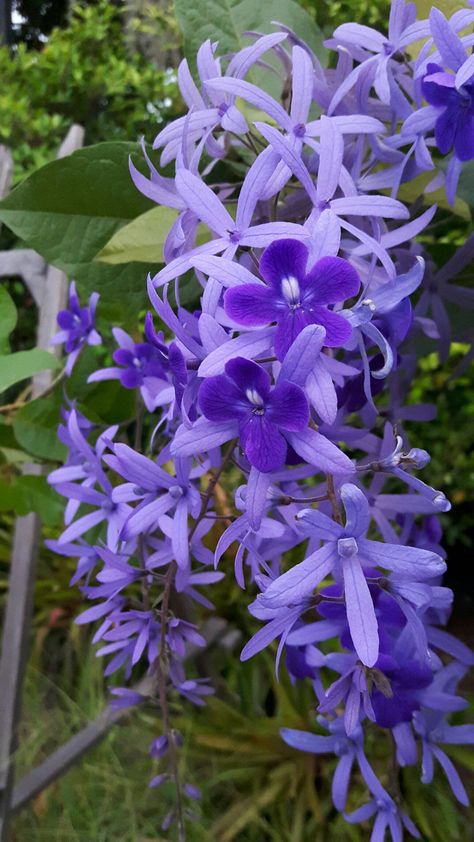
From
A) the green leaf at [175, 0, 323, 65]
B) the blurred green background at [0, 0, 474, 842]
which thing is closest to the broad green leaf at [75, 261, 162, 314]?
the green leaf at [175, 0, 323, 65]

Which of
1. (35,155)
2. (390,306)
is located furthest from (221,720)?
(390,306)

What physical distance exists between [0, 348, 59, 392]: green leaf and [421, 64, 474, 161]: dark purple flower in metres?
0.22

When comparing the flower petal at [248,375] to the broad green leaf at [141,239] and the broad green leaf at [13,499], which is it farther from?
the broad green leaf at [13,499]

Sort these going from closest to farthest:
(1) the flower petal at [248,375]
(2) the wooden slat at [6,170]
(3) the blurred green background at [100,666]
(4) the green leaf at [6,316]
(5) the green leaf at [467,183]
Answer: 1. (1) the flower petal at [248,375]
2. (5) the green leaf at [467,183]
3. (4) the green leaf at [6,316]
4. (2) the wooden slat at [6,170]
5. (3) the blurred green background at [100,666]

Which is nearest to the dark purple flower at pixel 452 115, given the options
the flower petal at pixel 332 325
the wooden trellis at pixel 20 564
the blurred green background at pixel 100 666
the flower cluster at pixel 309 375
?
the flower cluster at pixel 309 375

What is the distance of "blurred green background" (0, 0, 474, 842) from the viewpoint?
1.32 meters

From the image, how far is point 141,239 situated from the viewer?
35 cm

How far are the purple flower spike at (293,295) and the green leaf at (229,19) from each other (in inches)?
8.2

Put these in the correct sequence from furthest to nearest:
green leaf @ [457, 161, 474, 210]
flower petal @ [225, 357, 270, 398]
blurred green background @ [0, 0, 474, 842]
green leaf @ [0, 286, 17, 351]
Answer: blurred green background @ [0, 0, 474, 842], green leaf @ [0, 286, 17, 351], green leaf @ [457, 161, 474, 210], flower petal @ [225, 357, 270, 398]

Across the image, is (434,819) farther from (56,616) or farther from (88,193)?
(88,193)

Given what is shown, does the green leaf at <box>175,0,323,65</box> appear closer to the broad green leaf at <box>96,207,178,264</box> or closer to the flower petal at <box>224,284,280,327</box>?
the broad green leaf at <box>96,207,178,264</box>

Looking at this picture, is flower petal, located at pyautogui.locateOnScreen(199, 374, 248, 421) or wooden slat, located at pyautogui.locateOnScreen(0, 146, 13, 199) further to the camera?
wooden slat, located at pyautogui.locateOnScreen(0, 146, 13, 199)

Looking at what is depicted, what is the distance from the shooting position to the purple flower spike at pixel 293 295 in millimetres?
210

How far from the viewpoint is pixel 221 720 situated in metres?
1.40
